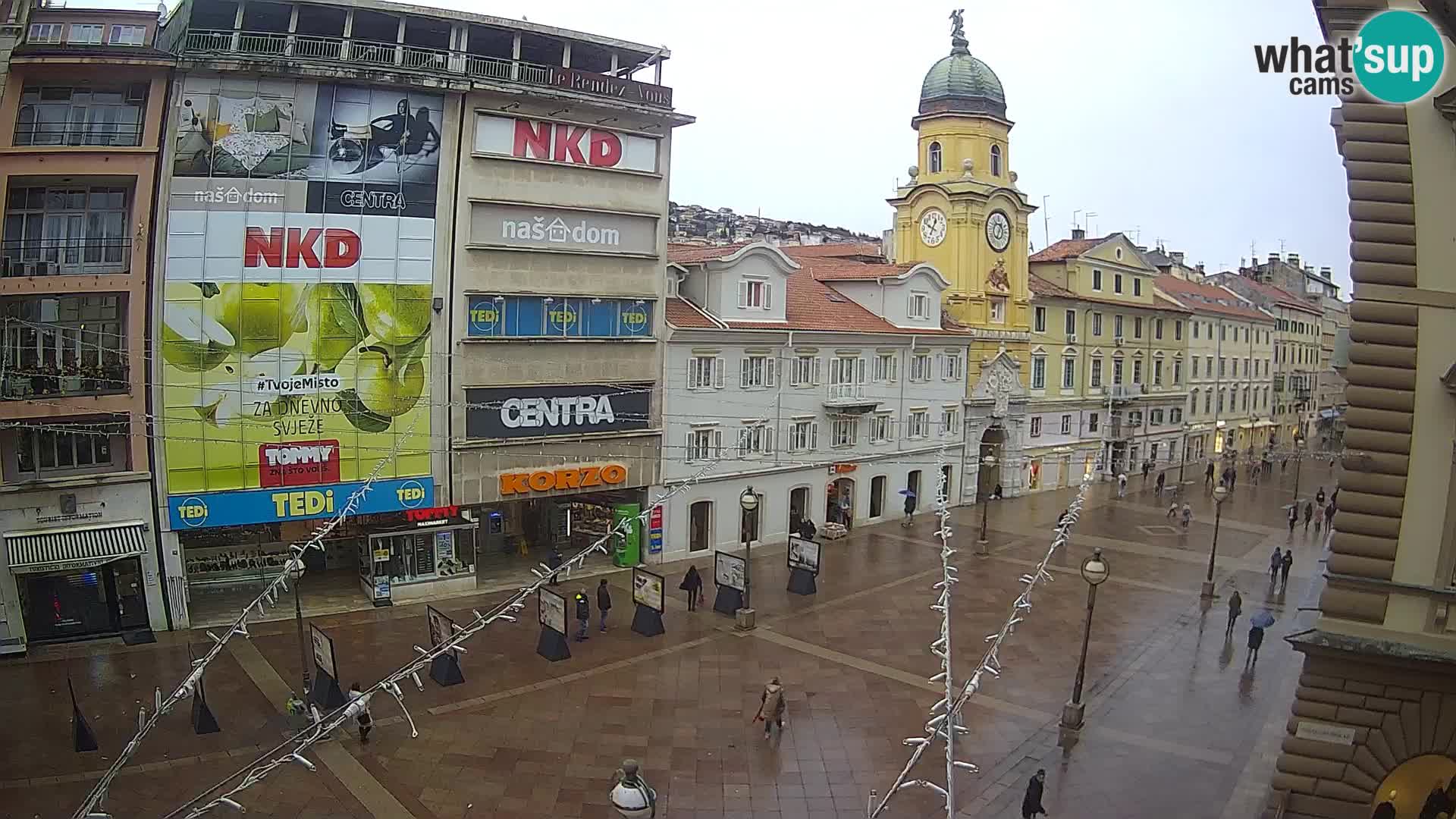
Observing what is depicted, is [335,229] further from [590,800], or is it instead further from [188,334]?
[590,800]

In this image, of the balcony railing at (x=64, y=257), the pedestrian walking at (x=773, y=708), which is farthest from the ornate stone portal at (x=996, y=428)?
the balcony railing at (x=64, y=257)

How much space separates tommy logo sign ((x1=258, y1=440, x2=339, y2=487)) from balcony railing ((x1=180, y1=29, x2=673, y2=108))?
10.0 metres

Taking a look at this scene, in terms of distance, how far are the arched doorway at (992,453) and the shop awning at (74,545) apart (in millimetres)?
35332

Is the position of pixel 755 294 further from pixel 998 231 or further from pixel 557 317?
pixel 998 231

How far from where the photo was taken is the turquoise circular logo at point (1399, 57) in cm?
1264

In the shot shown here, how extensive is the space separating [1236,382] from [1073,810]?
63.5 metres

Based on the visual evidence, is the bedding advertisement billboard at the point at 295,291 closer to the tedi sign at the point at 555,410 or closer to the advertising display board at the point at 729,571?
the tedi sign at the point at 555,410

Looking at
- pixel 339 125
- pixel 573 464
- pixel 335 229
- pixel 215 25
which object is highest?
pixel 215 25

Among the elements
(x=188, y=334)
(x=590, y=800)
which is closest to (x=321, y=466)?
(x=188, y=334)

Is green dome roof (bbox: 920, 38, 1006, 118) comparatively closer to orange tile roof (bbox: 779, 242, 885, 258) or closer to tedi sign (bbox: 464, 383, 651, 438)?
orange tile roof (bbox: 779, 242, 885, 258)

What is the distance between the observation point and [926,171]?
155 feet

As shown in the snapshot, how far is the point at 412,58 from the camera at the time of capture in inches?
1059

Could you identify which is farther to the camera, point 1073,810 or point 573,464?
point 573,464

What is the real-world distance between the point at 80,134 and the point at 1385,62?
27.1 metres
